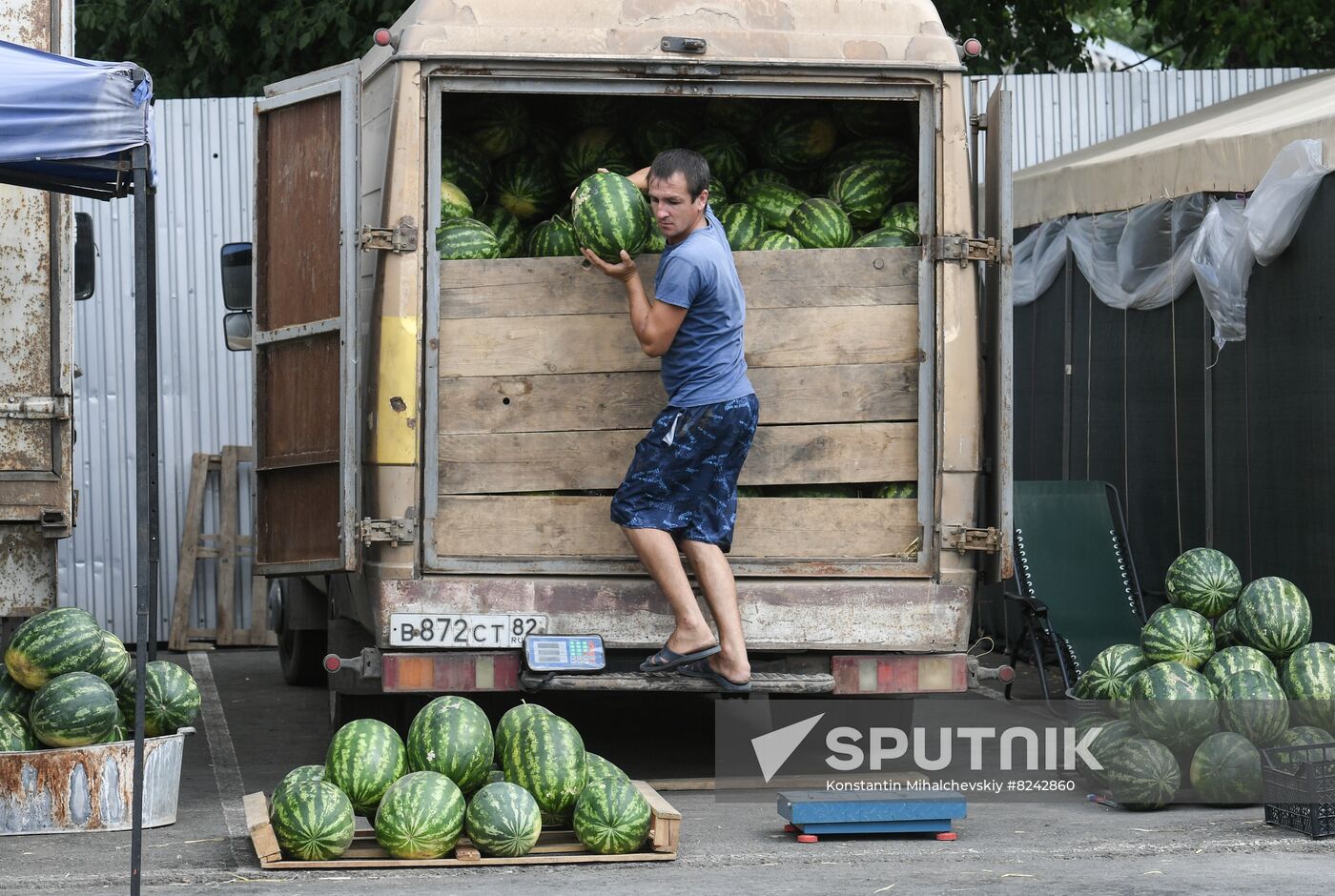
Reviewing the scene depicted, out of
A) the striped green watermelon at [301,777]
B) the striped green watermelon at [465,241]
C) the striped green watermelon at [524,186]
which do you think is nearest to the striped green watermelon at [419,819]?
the striped green watermelon at [301,777]

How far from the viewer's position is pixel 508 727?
5.69m

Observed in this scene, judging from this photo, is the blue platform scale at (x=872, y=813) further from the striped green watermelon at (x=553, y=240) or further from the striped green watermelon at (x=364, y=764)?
the striped green watermelon at (x=553, y=240)

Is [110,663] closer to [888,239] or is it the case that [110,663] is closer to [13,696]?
[13,696]

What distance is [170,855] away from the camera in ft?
17.8

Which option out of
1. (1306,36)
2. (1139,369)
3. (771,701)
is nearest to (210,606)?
(771,701)

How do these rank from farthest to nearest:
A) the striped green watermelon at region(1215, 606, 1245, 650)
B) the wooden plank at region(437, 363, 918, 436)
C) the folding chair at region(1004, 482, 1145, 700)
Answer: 1. the folding chair at region(1004, 482, 1145, 700)
2. the striped green watermelon at region(1215, 606, 1245, 650)
3. the wooden plank at region(437, 363, 918, 436)

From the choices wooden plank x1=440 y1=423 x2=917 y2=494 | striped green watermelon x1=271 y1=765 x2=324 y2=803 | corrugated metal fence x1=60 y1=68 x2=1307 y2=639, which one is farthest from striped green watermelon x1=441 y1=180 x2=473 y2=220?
corrugated metal fence x1=60 y1=68 x2=1307 y2=639

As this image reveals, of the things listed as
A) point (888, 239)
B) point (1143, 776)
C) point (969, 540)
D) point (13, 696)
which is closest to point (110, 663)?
point (13, 696)

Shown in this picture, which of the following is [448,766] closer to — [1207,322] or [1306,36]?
[1207,322]

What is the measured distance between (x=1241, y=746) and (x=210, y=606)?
267 inches

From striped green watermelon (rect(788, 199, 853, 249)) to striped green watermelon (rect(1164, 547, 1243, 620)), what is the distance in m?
1.94

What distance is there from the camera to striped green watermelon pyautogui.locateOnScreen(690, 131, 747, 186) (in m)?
7.11

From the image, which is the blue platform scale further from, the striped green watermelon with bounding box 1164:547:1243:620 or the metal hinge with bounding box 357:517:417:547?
the striped green watermelon with bounding box 1164:547:1243:620

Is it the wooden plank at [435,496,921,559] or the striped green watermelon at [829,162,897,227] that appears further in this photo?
the striped green watermelon at [829,162,897,227]
